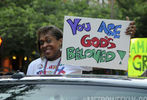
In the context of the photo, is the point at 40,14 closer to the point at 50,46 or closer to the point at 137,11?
the point at 137,11

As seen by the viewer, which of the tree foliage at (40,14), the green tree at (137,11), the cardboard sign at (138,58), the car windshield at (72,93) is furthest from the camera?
the green tree at (137,11)

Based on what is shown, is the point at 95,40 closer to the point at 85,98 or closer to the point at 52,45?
the point at 52,45

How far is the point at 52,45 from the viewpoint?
5.12m

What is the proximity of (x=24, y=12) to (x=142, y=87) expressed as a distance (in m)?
18.8

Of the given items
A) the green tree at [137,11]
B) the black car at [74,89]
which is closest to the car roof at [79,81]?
the black car at [74,89]

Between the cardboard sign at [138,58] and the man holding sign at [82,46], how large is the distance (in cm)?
538

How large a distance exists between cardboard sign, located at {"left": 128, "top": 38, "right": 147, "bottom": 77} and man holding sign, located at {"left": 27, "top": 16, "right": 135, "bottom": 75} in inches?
212

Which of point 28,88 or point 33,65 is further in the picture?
point 33,65

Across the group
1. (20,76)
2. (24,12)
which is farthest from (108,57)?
(24,12)

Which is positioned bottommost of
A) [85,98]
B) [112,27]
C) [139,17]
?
[85,98]

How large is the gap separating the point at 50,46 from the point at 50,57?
17 centimetres

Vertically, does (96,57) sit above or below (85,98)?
above

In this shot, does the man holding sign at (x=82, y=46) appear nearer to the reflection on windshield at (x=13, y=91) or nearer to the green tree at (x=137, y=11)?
the reflection on windshield at (x=13, y=91)

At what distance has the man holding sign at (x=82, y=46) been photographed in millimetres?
4949
